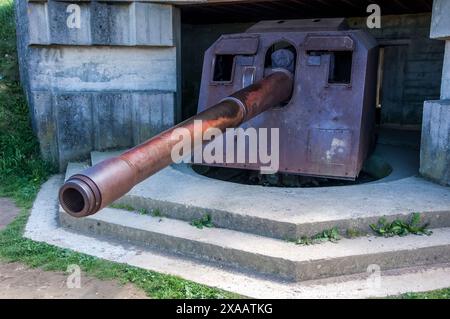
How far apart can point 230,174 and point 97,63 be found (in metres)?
2.32

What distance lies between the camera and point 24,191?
557 centimetres

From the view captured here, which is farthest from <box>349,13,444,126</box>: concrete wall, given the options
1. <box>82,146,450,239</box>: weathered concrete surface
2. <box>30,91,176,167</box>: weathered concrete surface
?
<box>30,91,176,167</box>: weathered concrete surface

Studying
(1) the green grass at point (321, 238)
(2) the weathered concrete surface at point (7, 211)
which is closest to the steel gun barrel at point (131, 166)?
(1) the green grass at point (321, 238)

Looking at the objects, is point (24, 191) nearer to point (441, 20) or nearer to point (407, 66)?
point (441, 20)

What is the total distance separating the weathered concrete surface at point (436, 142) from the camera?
4.64 m

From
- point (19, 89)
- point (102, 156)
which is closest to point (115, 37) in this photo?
point (102, 156)

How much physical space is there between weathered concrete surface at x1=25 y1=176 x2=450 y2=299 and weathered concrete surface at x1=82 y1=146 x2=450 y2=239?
0.42 m

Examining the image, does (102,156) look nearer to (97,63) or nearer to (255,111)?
(97,63)

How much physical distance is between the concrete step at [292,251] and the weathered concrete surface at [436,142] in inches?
39.4

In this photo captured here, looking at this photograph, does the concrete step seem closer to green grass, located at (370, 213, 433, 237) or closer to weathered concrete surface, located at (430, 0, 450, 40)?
green grass, located at (370, 213, 433, 237)

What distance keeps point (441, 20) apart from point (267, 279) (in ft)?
10.7

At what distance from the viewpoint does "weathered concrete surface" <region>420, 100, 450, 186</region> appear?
183 inches

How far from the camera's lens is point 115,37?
20.6 feet

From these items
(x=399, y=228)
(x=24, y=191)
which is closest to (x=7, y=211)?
(x=24, y=191)
